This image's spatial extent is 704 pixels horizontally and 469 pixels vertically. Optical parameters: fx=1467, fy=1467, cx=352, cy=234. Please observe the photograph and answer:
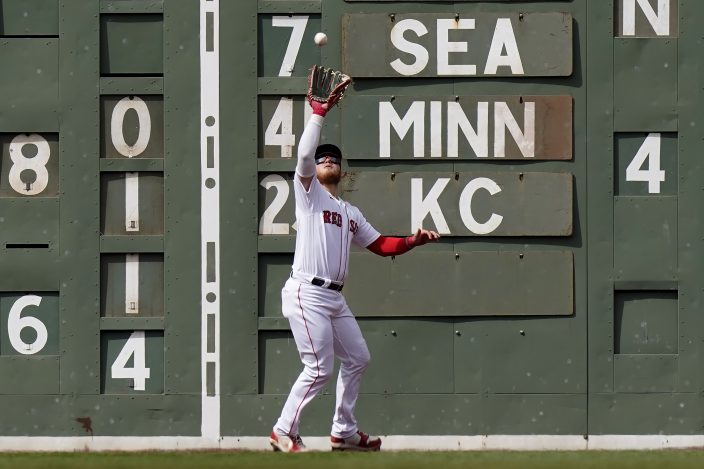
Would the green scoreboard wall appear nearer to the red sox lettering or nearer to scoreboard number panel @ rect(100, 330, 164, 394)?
scoreboard number panel @ rect(100, 330, 164, 394)

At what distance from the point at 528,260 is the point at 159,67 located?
2.65 metres

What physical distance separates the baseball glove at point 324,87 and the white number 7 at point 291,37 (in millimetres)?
1364

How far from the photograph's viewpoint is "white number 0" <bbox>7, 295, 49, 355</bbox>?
935 cm

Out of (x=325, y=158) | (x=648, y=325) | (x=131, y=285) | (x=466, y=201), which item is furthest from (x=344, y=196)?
(x=648, y=325)

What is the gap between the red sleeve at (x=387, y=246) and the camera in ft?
27.9

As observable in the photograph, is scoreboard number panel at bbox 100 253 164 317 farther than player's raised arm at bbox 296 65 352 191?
Yes

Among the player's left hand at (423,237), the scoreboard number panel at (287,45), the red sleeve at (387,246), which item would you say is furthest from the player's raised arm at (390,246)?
the scoreboard number panel at (287,45)

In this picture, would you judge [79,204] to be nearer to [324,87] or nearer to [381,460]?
[324,87]

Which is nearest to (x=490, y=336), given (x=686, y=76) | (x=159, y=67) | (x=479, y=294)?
(x=479, y=294)

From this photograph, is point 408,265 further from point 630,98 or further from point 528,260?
point 630,98

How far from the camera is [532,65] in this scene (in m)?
9.31

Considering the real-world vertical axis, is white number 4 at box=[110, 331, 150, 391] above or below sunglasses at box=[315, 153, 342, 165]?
below

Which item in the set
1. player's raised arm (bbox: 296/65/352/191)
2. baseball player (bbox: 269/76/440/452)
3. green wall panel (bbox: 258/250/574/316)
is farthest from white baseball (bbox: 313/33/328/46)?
green wall panel (bbox: 258/250/574/316)

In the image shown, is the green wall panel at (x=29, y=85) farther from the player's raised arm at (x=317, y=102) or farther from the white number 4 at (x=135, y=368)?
the player's raised arm at (x=317, y=102)
